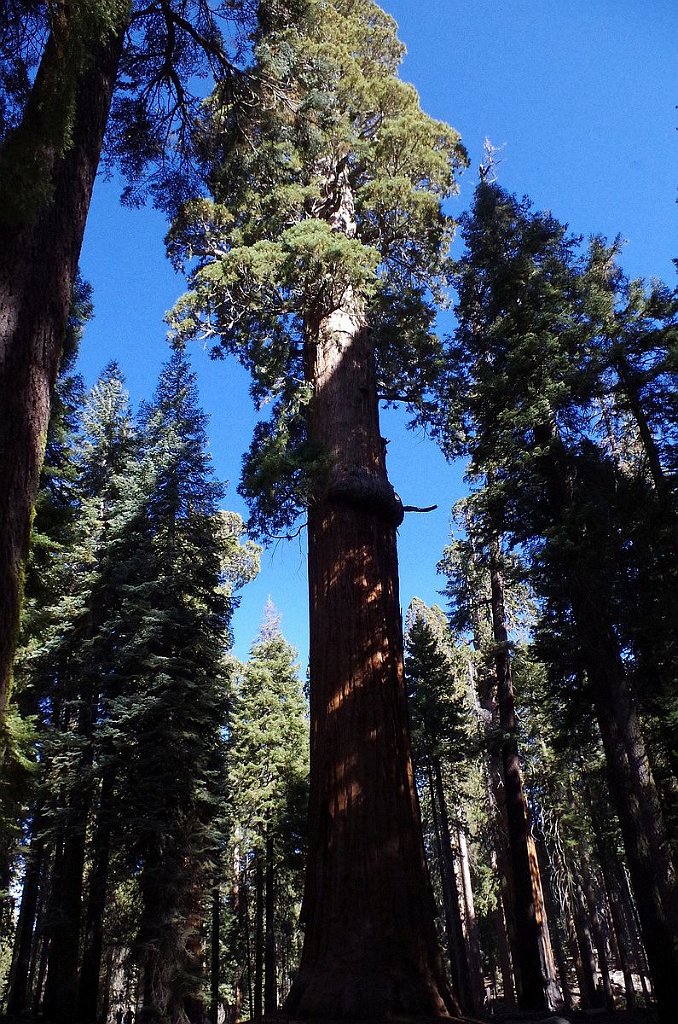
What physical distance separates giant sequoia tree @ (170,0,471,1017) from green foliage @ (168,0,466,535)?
29 millimetres

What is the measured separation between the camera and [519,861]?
42.0 feet

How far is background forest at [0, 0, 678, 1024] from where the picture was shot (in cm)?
801

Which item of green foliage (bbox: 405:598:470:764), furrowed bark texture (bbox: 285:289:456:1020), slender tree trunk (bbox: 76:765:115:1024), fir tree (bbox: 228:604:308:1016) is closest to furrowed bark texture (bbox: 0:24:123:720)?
furrowed bark texture (bbox: 285:289:456:1020)

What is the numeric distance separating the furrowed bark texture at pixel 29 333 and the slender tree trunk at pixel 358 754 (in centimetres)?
280

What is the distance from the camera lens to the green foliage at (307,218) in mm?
7840

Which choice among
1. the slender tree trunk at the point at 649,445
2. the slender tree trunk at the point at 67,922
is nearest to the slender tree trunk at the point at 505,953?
the slender tree trunk at the point at 67,922

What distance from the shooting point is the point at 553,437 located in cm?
1049

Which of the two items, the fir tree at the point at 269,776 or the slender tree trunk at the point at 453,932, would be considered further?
the fir tree at the point at 269,776

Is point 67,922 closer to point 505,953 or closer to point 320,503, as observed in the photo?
point 320,503

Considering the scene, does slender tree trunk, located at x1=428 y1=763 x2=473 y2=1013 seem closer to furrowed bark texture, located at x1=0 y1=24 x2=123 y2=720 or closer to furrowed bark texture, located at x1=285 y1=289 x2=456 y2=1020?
furrowed bark texture, located at x1=285 y1=289 x2=456 y2=1020

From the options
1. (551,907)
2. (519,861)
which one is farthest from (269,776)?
(551,907)

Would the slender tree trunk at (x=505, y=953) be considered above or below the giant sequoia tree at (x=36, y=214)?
below

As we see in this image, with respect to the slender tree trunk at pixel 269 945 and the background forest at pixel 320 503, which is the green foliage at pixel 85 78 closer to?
the background forest at pixel 320 503

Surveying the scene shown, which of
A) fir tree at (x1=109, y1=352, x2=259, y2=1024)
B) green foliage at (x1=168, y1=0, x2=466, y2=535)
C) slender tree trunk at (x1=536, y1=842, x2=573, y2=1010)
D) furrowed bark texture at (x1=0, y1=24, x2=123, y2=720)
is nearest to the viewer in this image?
furrowed bark texture at (x1=0, y1=24, x2=123, y2=720)
